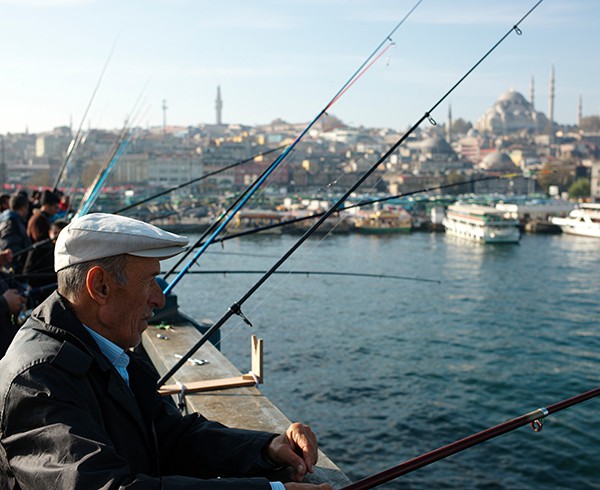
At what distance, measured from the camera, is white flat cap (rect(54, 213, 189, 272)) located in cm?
106

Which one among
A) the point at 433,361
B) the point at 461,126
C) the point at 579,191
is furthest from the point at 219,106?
the point at 433,361

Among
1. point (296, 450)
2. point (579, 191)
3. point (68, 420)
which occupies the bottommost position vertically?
point (579, 191)

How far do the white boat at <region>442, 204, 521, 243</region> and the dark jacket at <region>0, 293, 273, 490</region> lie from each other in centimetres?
3245

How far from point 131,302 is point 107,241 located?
94mm

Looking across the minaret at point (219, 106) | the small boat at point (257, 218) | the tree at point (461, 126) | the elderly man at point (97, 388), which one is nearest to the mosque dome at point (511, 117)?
the tree at point (461, 126)

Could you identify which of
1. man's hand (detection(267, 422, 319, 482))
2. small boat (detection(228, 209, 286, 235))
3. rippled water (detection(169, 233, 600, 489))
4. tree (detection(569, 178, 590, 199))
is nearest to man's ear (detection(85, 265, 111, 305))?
man's hand (detection(267, 422, 319, 482))

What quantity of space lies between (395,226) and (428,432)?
33.4 metres

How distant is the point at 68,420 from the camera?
0.96 metres

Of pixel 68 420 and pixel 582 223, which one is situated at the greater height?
pixel 68 420

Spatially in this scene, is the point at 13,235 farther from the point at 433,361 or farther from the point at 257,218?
the point at 257,218

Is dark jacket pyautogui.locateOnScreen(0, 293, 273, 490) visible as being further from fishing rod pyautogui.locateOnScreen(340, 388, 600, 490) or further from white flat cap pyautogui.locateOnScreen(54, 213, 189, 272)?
fishing rod pyautogui.locateOnScreen(340, 388, 600, 490)

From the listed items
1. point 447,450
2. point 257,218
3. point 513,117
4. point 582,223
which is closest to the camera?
point 447,450

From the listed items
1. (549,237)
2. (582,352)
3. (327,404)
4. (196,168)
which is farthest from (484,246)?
(196,168)

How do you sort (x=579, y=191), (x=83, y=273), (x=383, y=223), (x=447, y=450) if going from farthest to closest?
1. (x=579, y=191)
2. (x=383, y=223)
3. (x=447, y=450)
4. (x=83, y=273)
